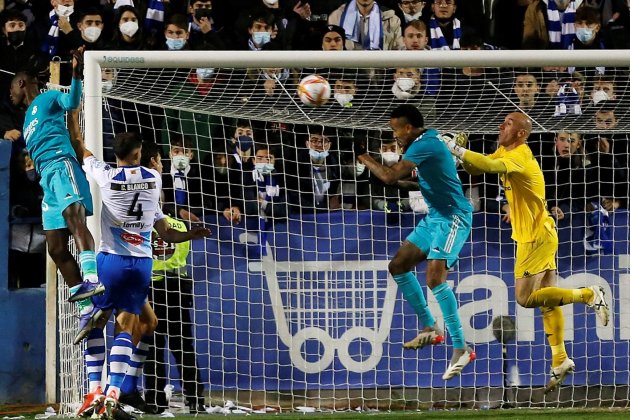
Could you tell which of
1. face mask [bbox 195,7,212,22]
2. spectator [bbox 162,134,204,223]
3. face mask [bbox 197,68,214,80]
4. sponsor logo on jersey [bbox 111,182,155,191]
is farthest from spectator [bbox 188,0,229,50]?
sponsor logo on jersey [bbox 111,182,155,191]

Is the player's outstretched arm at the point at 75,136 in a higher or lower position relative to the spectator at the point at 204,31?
lower

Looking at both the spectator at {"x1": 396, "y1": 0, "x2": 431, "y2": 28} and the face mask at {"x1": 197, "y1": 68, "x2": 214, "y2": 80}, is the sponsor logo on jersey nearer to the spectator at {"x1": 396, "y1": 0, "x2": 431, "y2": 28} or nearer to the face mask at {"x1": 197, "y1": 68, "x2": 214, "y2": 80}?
the face mask at {"x1": 197, "y1": 68, "x2": 214, "y2": 80}

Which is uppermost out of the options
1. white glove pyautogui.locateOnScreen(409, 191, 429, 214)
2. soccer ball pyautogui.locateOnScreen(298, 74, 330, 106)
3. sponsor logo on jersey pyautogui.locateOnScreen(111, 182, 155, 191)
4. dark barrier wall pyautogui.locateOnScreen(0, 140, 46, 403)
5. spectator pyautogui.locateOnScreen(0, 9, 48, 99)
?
spectator pyautogui.locateOnScreen(0, 9, 48, 99)

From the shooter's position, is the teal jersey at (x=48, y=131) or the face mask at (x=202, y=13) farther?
the face mask at (x=202, y=13)

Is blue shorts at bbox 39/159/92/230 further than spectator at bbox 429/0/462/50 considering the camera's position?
No

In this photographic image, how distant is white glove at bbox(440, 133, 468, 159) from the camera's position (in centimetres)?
1083

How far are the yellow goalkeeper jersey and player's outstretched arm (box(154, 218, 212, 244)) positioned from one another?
2.82 metres

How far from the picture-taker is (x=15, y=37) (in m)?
13.0

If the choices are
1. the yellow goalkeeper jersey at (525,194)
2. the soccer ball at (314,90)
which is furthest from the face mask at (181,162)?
the yellow goalkeeper jersey at (525,194)

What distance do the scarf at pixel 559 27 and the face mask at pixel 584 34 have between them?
179 mm

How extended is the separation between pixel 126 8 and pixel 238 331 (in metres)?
3.41

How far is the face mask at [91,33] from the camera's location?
12.9 metres

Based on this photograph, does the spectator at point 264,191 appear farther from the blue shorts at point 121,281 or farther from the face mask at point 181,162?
the blue shorts at point 121,281

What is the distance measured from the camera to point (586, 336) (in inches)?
480
